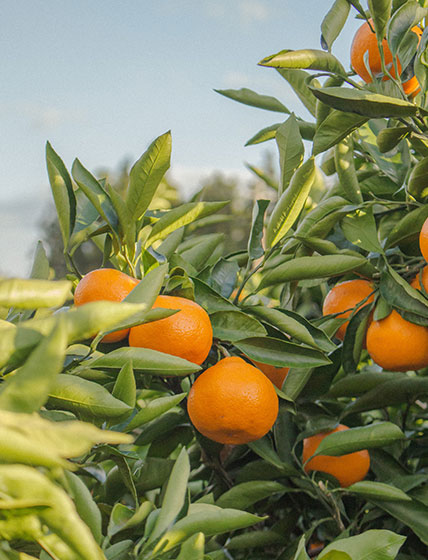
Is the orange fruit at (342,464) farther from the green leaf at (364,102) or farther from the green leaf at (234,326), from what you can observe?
the green leaf at (364,102)

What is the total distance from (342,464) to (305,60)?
58 cm

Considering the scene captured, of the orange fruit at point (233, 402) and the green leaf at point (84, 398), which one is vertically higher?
the green leaf at point (84, 398)

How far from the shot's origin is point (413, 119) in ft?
2.54

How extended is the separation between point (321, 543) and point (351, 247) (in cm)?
49

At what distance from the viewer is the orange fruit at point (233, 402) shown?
705 mm

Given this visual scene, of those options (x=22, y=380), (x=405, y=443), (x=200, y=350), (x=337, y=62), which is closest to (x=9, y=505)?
(x=22, y=380)

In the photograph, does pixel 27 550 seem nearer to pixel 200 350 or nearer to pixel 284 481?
pixel 200 350

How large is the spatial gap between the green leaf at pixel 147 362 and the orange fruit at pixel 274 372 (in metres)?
0.33

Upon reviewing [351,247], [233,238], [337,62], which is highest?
[337,62]

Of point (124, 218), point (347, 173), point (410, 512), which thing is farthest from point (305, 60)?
point (410, 512)

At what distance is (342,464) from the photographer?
0.88 metres

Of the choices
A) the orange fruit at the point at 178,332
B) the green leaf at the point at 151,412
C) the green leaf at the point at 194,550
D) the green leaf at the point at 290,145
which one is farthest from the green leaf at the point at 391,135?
the green leaf at the point at 194,550

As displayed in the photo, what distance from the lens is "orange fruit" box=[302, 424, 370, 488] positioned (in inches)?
34.5

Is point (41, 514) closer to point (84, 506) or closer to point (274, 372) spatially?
point (84, 506)
